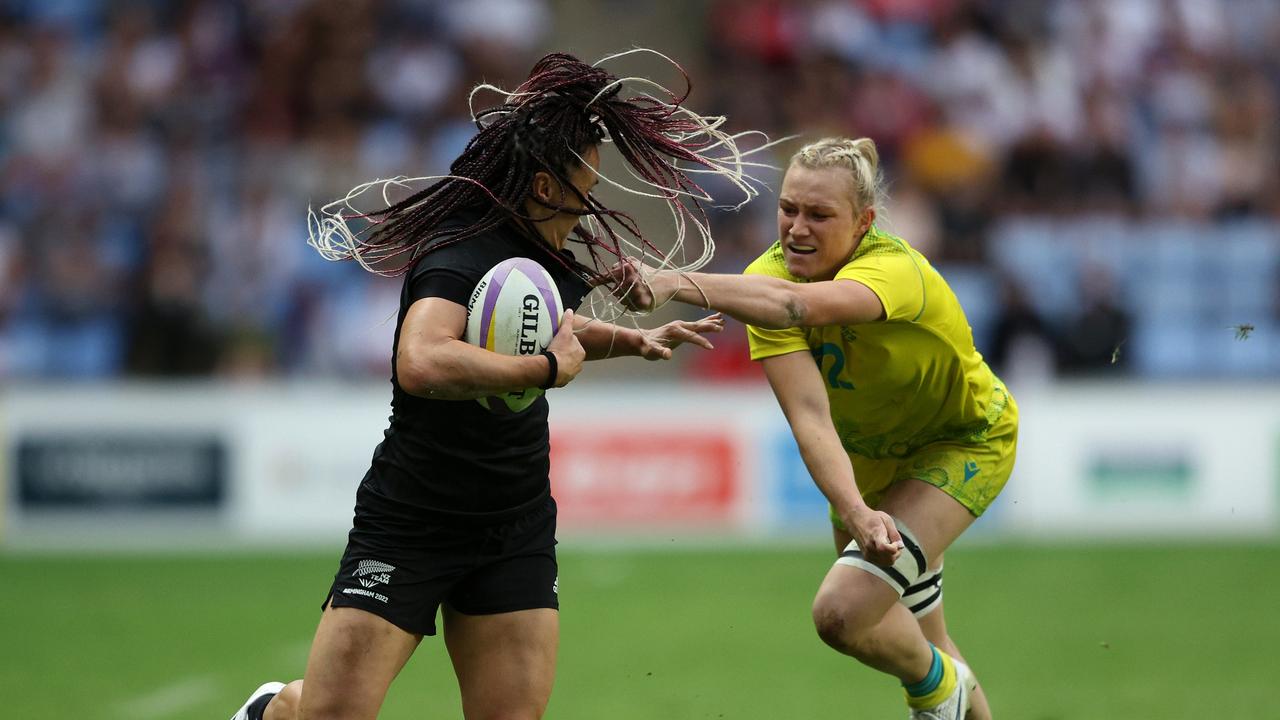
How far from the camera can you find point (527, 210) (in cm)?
492

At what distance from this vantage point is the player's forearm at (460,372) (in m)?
4.43

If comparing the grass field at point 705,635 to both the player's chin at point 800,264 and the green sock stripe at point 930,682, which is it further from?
the player's chin at point 800,264

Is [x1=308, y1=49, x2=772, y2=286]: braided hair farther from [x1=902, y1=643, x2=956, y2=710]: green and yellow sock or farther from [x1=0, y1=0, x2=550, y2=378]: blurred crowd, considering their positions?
[x1=0, y1=0, x2=550, y2=378]: blurred crowd

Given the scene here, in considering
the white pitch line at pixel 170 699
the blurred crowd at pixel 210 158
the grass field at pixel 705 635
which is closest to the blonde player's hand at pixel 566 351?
the grass field at pixel 705 635

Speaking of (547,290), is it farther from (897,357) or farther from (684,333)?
(897,357)

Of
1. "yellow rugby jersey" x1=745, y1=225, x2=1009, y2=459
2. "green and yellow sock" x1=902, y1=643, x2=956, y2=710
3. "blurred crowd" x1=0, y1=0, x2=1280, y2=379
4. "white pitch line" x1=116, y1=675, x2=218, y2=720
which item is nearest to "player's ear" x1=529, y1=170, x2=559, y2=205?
"yellow rugby jersey" x1=745, y1=225, x2=1009, y2=459

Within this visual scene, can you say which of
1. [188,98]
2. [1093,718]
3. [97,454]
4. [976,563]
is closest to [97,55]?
[188,98]

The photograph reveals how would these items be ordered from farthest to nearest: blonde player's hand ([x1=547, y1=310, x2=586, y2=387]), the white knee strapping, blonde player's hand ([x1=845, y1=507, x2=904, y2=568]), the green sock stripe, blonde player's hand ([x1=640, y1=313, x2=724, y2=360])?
the green sock stripe → the white knee strapping → blonde player's hand ([x1=845, y1=507, x2=904, y2=568]) → blonde player's hand ([x1=640, y1=313, x2=724, y2=360]) → blonde player's hand ([x1=547, y1=310, x2=586, y2=387])

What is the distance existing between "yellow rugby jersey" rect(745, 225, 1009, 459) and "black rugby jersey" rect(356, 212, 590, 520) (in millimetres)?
1026

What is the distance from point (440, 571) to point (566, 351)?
82 cm

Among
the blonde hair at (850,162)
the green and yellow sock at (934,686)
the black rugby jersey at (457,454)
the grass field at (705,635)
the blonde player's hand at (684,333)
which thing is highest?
the blonde hair at (850,162)

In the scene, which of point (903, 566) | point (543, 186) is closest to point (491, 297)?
point (543, 186)

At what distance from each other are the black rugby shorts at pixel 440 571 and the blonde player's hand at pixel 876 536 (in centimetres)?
101

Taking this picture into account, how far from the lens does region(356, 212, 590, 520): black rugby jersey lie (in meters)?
4.84
